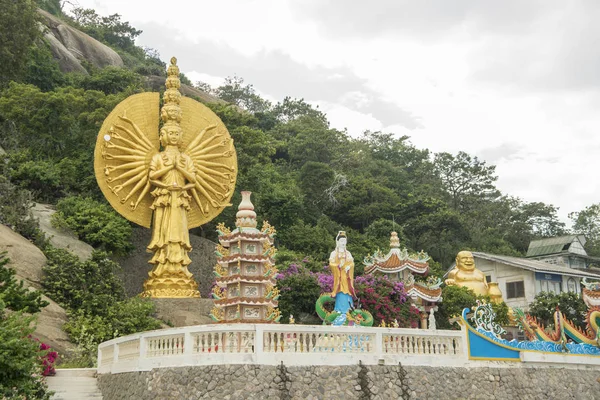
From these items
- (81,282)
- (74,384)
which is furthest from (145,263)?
(74,384)

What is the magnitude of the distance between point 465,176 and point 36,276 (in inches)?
1231

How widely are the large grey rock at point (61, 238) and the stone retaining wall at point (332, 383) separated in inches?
369

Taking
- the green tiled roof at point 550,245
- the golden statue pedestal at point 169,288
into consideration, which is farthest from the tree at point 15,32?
the green tiled roof at point 550,245

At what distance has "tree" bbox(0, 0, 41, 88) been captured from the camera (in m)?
29.9

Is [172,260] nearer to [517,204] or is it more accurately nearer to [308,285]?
[308,285]

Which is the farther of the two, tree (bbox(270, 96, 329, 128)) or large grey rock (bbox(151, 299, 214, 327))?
tree (bbox(270, 96, 329, 128))

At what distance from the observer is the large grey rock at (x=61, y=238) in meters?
22.9

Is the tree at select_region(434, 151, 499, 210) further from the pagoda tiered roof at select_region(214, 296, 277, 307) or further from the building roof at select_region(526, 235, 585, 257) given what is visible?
the pagoda tiered roof at select_region(214, 296, 277, 307)

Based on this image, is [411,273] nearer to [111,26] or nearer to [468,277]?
[468,277]

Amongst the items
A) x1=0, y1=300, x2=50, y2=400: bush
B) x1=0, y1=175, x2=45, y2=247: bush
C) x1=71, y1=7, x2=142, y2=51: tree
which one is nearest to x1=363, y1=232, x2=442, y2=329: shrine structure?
x1=0, y1=175, x2=45, y2=247: bush

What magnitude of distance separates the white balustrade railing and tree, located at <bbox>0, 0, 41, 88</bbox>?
20.9 m

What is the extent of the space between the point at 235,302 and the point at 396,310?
7060 millimetres

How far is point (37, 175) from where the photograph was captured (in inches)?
1041

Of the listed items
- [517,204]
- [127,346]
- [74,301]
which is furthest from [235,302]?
[517,204]
